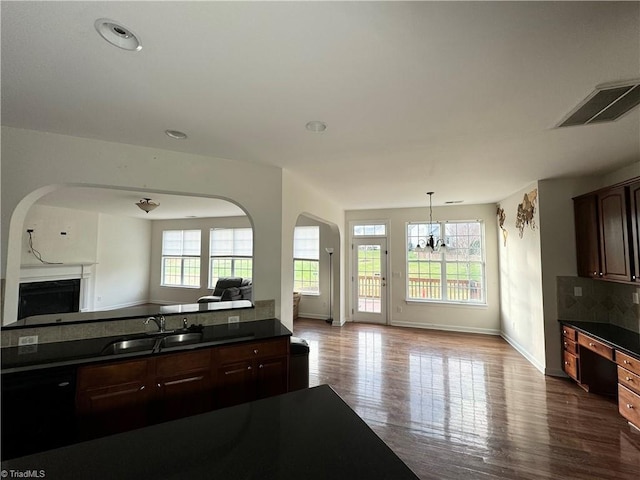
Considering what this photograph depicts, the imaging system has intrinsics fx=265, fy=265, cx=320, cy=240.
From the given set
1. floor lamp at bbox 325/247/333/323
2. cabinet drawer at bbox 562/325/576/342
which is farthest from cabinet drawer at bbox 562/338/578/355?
floor lamp at bbox 325/247/333/323

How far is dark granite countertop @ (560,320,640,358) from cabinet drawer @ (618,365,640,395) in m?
0.20

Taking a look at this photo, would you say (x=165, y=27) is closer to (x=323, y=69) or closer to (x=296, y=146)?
(x=323, y=69)

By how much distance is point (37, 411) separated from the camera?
5.66ft

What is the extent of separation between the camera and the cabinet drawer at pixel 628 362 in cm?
245

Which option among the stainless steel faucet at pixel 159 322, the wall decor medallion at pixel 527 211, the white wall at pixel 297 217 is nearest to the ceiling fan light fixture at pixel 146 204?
the white wall at pixel 297 217

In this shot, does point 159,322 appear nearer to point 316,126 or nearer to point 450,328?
point 316,126

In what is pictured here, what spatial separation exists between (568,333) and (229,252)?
7.37 m

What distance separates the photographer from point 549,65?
1465 millimetres

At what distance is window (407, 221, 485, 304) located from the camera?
576cm

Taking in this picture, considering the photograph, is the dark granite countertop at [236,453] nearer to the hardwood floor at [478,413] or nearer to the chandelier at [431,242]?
the hardwood floor at [478,413]

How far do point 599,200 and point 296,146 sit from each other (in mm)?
3734

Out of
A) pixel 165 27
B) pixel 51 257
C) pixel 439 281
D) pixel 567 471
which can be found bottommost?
pixel 567 471

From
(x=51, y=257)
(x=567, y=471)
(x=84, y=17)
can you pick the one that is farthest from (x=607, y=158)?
(x=51, y=257)

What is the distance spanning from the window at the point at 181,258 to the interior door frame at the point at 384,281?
4686 millimetres
